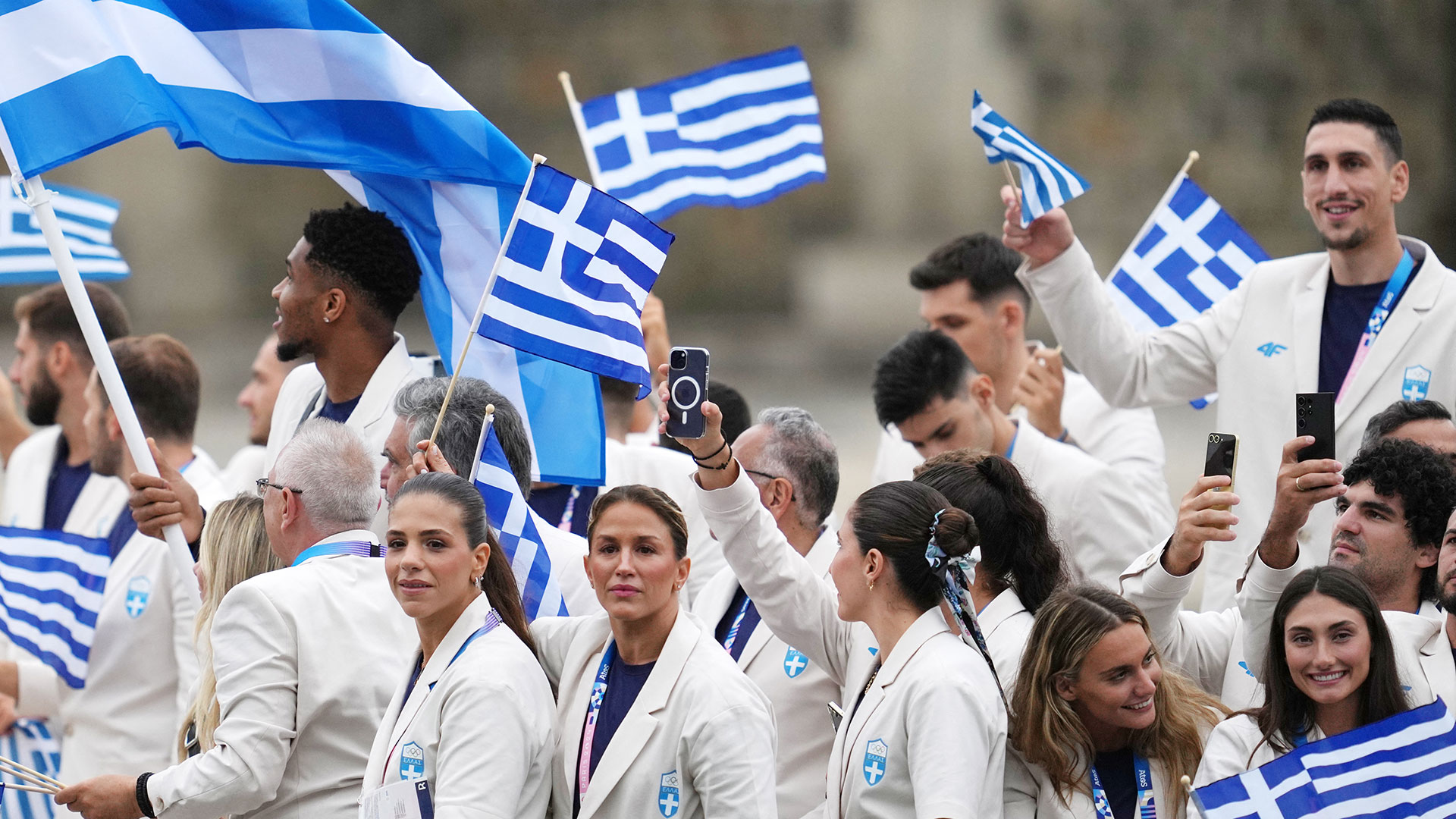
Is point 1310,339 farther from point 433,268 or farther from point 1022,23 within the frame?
point 1022,23

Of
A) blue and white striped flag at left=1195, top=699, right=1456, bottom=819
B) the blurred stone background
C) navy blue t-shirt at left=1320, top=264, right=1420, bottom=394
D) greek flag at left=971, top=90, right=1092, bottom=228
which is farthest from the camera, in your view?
the blurred stone background

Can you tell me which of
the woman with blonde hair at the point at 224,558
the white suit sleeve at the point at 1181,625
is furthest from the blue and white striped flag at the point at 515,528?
the white suit sleeve at the point at 1181,625

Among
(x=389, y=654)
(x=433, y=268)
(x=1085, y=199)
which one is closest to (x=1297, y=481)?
(x=389, y=654)

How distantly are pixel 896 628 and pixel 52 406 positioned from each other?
16.8 ft

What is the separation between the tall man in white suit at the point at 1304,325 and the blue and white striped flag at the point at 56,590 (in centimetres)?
370

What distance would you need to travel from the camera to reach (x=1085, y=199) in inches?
552

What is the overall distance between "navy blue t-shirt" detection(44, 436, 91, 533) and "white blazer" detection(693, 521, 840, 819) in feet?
12.0

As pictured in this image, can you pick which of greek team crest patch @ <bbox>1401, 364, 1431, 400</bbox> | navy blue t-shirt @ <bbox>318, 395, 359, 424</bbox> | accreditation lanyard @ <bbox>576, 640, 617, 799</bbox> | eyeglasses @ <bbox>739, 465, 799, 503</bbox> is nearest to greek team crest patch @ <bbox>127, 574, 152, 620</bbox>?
navy blue t-shirt @ <bbox>318, 395, 359, 424</bbox>

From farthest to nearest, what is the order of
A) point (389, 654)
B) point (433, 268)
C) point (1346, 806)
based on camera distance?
point (433, 268), point (389, 654), point (1346, 806)

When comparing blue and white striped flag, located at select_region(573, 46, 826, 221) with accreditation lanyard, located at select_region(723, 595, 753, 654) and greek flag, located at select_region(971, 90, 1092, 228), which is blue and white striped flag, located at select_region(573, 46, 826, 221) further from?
accreditation lanyard, located at select_region(723, 595, 753, 654)

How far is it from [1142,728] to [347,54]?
3297 mm

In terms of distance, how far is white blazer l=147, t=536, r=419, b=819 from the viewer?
178 inches

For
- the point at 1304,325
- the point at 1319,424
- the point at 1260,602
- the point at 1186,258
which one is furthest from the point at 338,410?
the point at 1186,258

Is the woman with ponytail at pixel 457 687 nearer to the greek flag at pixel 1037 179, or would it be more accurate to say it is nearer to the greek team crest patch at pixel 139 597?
the greek team crest patch at pixel 139 597
